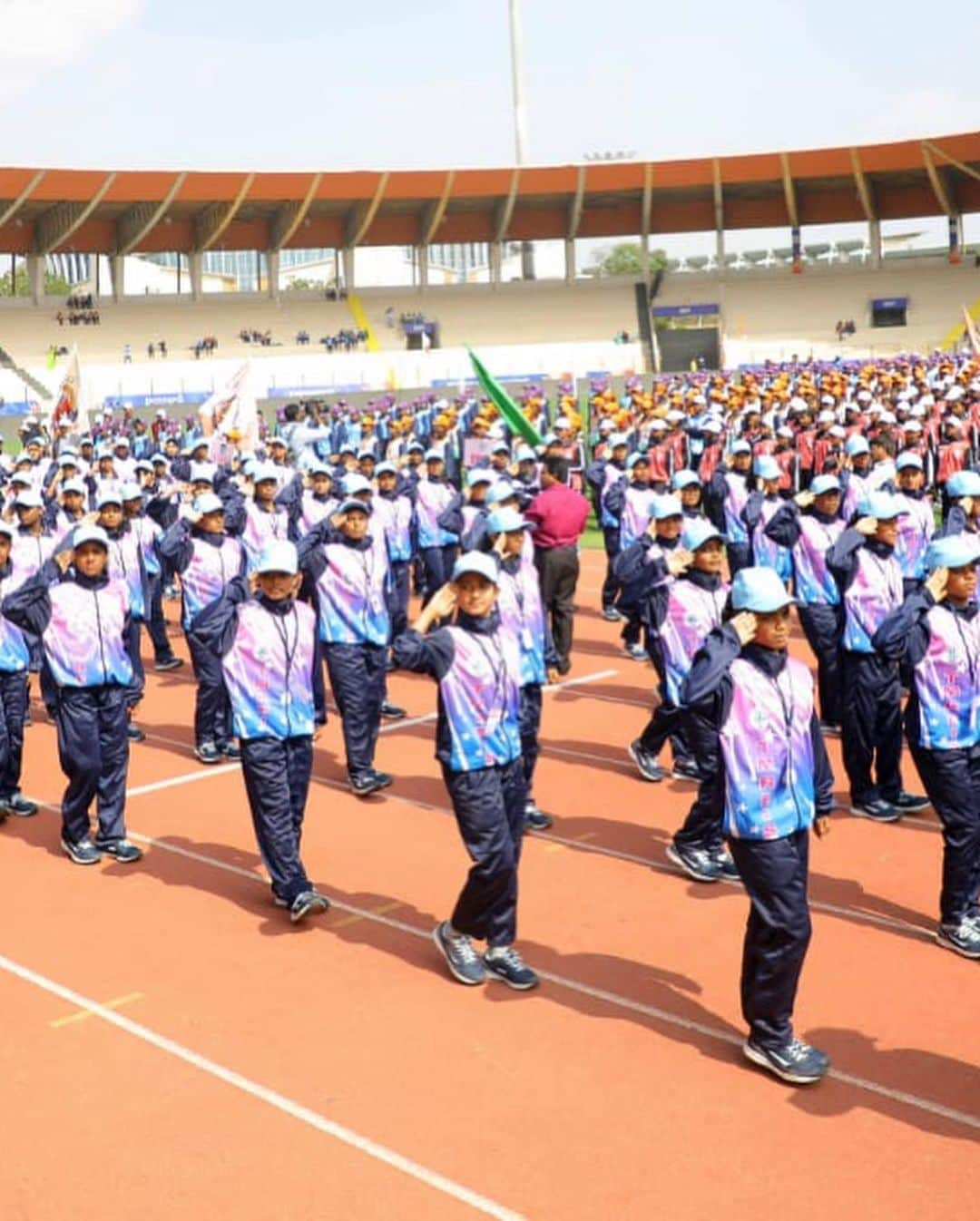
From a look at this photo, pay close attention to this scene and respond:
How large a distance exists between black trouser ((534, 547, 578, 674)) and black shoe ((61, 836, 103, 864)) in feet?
16.9

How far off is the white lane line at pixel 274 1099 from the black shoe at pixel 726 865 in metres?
3.27

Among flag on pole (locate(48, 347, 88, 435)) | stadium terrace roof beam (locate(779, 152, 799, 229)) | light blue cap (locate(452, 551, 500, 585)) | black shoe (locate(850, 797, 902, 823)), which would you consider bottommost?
black shoe (locate(850, 797, 902, 823))

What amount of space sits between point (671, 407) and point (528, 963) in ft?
66.3

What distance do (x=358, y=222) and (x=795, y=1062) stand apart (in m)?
55.3

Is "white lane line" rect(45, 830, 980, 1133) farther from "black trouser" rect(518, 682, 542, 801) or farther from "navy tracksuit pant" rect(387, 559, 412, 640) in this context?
"navy tracksuit pant" rect(387, 559, 412, 640)

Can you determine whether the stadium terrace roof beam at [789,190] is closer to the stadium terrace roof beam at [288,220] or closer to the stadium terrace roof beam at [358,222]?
the stadium terrace roof beam at [358,222]

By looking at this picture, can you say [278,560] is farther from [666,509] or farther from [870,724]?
[870,724]

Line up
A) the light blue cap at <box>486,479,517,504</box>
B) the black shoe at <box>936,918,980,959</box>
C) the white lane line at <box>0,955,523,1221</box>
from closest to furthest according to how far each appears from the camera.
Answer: the white lane line at <box>0,955,523,1221</box> < the black shoe at <box>936,918,980,959</box> < the light blue cap at <box>486,479,517,504</box>

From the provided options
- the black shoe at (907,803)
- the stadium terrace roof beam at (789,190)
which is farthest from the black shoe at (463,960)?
the stadium terrace roof beam at (789,190)

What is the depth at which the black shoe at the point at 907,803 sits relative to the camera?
9.83 meters

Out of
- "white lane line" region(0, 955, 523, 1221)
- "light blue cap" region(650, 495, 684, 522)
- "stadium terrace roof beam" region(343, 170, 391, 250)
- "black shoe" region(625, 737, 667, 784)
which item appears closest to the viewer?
"white lane line" region(0, 955, 523, 1221)

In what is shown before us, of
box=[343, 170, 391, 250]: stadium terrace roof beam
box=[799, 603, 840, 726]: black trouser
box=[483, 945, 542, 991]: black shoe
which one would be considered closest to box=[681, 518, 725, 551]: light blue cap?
box=[483, 945, 542, 991]: black shoe

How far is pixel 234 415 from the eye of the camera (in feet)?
72.0

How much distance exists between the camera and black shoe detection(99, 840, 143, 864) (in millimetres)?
9344
